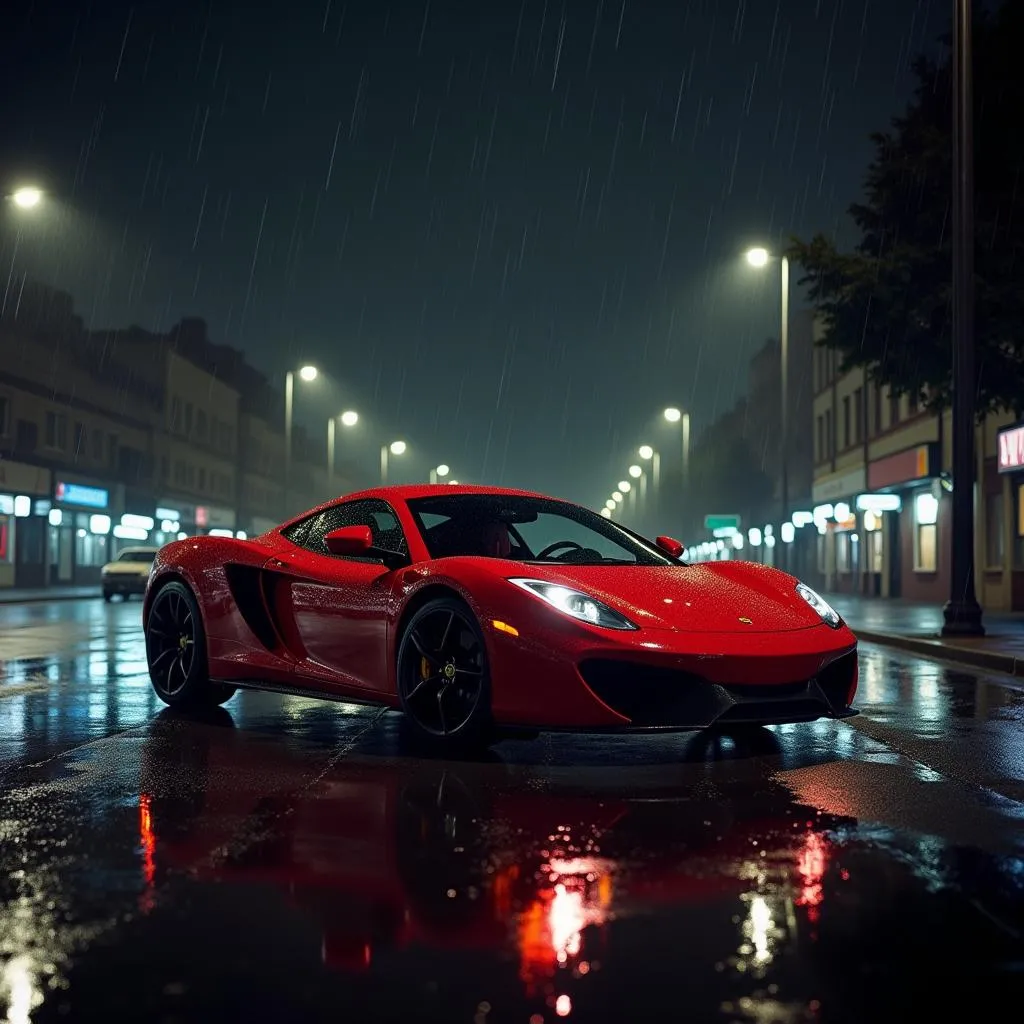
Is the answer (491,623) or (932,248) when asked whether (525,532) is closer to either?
(491,623)

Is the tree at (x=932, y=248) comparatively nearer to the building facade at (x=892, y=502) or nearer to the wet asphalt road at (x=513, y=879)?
the building facade at (x=892, y=502)

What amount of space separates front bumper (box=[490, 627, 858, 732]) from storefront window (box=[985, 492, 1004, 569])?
2683cm

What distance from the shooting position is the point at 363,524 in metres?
8.34

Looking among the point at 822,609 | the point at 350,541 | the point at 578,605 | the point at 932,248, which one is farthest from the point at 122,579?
the point at 578,605

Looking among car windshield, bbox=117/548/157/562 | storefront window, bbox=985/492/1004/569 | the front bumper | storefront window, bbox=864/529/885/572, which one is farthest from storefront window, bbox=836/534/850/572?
the front bumper

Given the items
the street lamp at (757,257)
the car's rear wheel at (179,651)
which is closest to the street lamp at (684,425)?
the street lamp at (757,257)

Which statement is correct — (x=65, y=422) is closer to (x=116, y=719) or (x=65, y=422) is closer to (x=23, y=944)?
(x=116, y=719)

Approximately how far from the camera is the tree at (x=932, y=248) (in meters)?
20.7

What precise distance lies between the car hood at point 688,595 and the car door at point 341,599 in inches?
35.3

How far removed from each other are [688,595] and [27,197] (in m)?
25.0

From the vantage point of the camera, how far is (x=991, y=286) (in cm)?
2008

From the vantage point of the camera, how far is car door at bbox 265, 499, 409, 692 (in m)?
7.69

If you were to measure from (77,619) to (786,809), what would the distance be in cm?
2216

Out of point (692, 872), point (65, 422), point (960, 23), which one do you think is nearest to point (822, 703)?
point (692, 872)
